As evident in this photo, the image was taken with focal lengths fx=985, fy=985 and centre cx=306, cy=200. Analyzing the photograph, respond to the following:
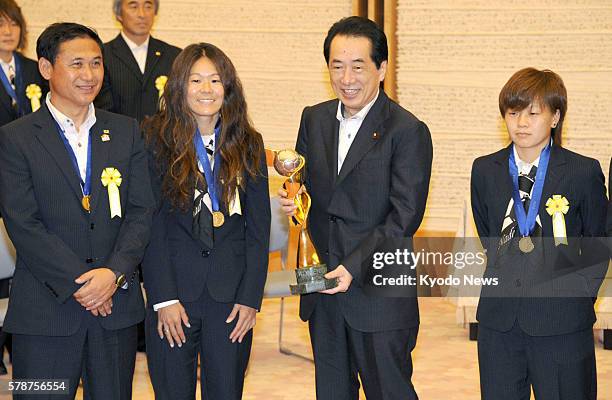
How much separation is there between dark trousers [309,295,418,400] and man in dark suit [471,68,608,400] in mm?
329

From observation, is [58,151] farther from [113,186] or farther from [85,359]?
[85,359]

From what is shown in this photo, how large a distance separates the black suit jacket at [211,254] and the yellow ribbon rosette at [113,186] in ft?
0.42

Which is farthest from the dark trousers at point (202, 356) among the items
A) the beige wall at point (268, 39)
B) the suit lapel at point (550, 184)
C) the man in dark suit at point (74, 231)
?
the beige wall at point (268, 39)

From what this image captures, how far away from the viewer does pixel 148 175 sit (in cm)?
343

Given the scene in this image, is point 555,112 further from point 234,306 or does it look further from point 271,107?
point 271,107

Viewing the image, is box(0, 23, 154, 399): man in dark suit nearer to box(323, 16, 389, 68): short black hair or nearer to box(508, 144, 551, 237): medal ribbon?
box(323, 16, 389, 68): short black hair

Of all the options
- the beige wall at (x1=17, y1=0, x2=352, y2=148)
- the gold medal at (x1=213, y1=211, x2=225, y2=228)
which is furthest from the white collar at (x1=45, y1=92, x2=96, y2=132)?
the beige wall at (x1=17, y1=0, x2=352, y2=148)

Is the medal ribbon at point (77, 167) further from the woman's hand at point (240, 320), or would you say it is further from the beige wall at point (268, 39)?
the beige wall at point (268, 39)

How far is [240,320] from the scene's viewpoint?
3.40 metres

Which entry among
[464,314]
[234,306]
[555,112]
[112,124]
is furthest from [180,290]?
[464,314]

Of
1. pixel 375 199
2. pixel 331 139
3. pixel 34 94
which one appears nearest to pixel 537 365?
pixel 375 199

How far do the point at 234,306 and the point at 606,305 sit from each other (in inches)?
115

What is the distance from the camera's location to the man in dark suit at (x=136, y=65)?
5.37m

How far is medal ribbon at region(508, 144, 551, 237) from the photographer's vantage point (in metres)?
3.42
